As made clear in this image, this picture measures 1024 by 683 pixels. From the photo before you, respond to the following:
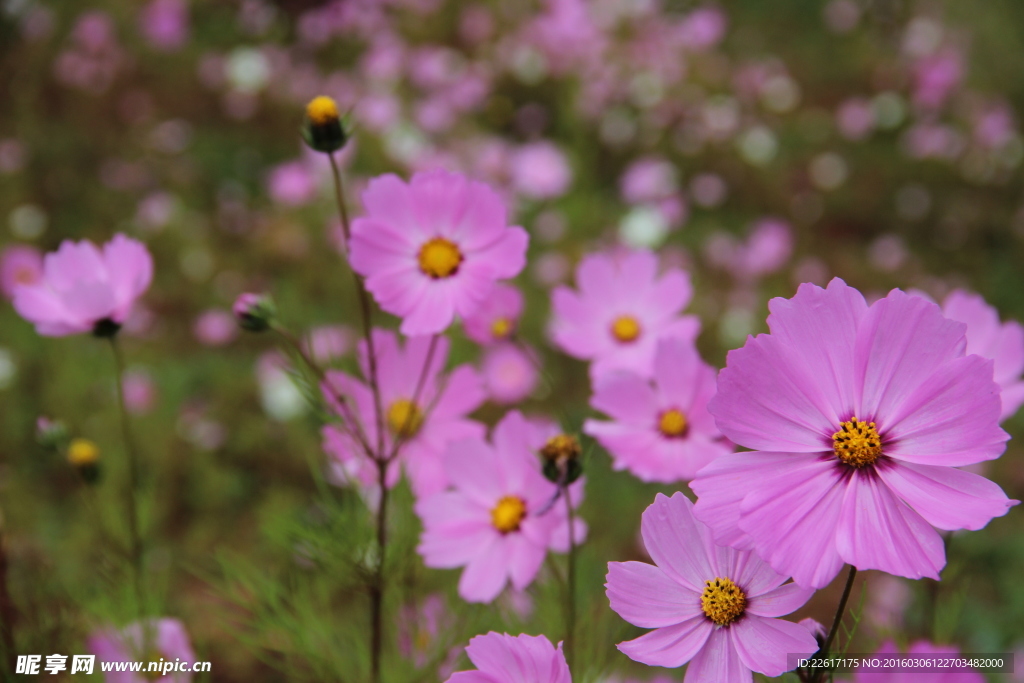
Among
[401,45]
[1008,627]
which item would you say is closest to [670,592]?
[1008,627]

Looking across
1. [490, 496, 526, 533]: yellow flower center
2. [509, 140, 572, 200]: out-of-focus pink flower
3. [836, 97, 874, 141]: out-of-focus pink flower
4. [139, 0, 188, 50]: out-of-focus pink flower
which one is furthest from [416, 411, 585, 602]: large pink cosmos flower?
[139, 0, 188, 50]: out-of-focus pink flower

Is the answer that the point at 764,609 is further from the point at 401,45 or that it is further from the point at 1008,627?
the point at 401,45

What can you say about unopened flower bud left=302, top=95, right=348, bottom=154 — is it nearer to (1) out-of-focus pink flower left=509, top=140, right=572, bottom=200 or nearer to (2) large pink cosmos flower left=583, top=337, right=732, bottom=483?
(2) large pink cosmos flower left=583, top=337, right=732, bottom=483

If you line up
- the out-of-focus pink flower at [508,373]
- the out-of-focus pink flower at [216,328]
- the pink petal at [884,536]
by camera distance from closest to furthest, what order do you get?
the pink petal at [884,536] → the out-of-focus pink flower at [508,373] → the out-of-focus pink flower at [216,328]

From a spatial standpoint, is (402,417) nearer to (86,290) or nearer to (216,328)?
(86,290)

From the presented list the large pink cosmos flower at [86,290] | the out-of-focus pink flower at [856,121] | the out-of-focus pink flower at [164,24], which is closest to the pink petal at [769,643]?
the large pink cosmos flower at [86,290]

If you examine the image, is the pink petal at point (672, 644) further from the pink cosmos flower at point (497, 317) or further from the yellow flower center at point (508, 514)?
the pink cosmos flower at point (497, 317)

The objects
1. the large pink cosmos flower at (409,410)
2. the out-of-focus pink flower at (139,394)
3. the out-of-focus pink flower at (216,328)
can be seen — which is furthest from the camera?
the out-of-focus pink flower at (216,328)
